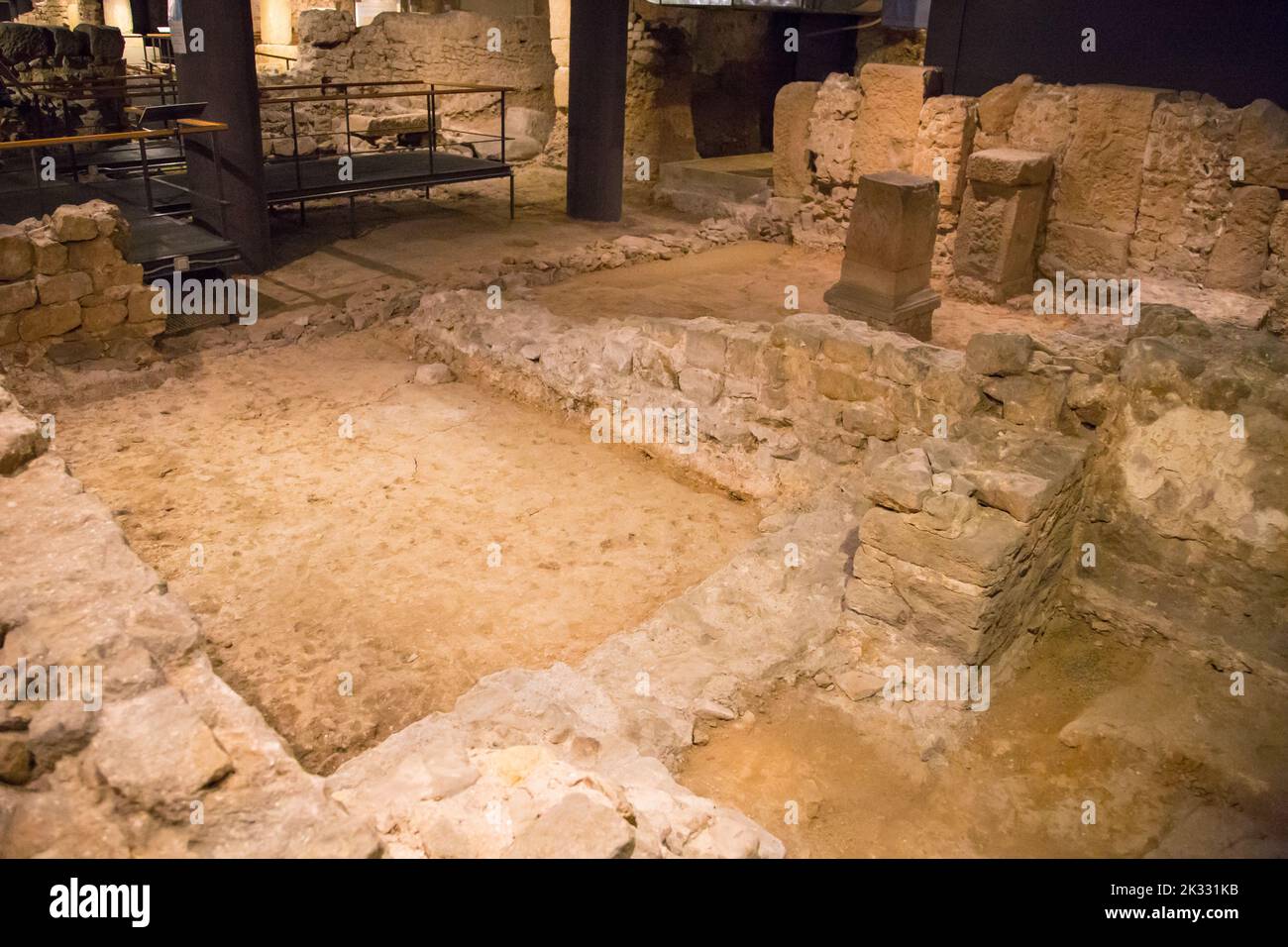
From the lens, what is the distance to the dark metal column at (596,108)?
9.84 m

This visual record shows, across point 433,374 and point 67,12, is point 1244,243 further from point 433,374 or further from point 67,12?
A: point 67,12

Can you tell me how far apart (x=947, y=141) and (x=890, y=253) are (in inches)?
76.7

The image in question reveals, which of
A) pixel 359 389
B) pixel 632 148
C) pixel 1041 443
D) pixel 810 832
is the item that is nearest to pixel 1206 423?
pixel 1041 443

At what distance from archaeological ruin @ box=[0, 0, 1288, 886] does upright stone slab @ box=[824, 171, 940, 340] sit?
3 centimetres

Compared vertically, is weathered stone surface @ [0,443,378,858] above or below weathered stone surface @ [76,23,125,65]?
below

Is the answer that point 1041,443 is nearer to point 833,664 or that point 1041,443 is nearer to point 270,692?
point 833,664

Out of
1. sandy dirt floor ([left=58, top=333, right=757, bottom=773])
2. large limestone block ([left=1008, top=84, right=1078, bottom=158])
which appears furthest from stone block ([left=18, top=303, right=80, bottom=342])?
large limestone block ([left=1008, top=84, right=1078, bottom=158])

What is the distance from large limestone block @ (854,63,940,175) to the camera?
857 cm

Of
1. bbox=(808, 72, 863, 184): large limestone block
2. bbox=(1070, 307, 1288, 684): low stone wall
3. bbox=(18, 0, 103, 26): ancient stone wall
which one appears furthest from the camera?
bbox=(18, 0, 103, 26): ancient stone wall

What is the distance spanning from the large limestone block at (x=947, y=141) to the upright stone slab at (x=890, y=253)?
1.40 m

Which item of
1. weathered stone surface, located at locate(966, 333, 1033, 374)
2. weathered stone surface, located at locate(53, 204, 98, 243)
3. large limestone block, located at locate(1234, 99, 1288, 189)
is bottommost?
weathered stone surface, located at locate(966, 333, 1033, 374)

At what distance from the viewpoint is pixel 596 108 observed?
10109 mm

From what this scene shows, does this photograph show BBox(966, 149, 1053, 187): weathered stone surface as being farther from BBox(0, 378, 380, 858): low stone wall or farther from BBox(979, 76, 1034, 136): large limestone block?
BBox(0, 378, 380, 858): low stone wall

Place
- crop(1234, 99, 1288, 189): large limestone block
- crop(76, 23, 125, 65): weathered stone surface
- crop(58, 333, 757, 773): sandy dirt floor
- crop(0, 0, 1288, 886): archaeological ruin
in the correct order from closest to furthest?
crop(0, 0, 1288, 886): archaeological ruin < crop(58, 333, 757, 773): sandy dirt floor < crop(1234, 99, 1288, 189): large limestone block < crop(76, 23, 125, 65): weathered stone surface
